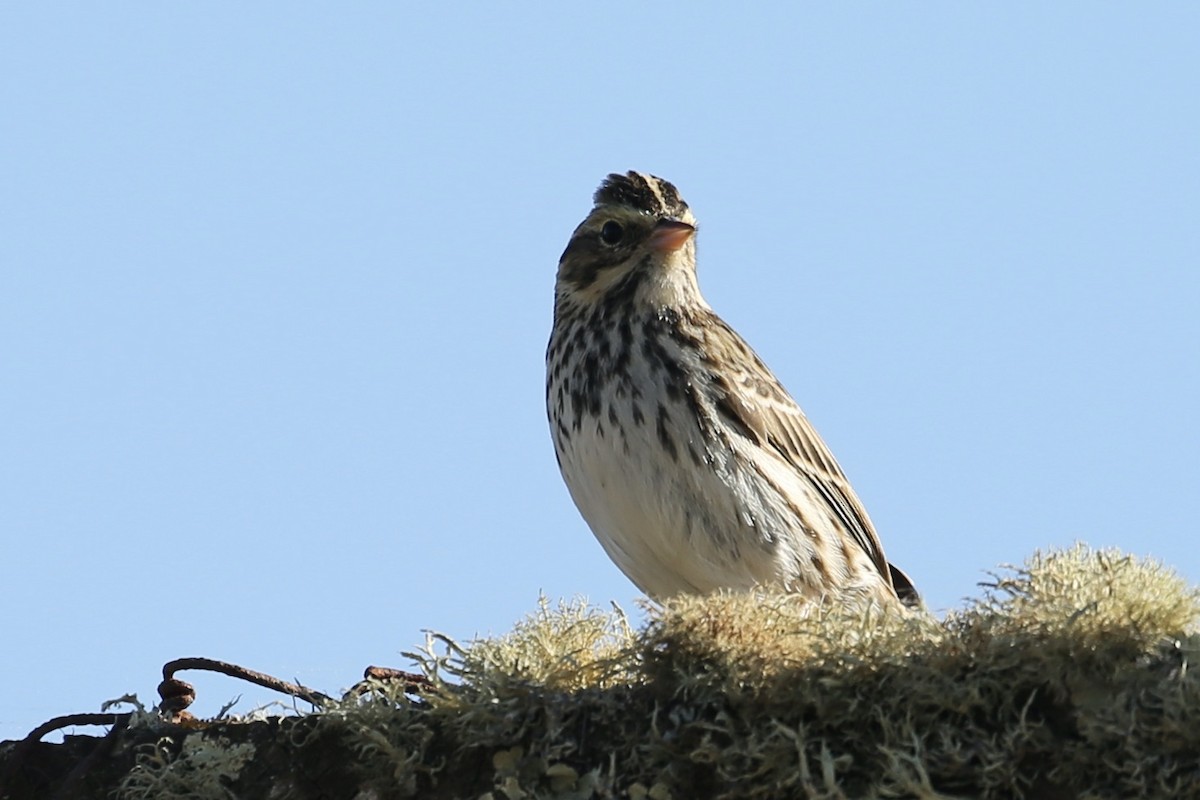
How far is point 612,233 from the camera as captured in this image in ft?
28.5

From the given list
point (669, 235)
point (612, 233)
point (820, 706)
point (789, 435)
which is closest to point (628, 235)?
point (612, 233)

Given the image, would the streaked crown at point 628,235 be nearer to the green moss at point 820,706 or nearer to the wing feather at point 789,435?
the wing feather at point 789,435

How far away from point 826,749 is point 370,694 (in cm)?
136

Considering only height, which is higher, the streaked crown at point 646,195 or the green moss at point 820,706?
the streaked crown at point 646,195

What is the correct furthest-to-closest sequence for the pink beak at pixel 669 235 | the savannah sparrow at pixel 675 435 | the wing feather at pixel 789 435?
the pink beak at pixel 669 235 → the wing feather at pixel 789 435 → the savannah sparrow at pixel 675 435

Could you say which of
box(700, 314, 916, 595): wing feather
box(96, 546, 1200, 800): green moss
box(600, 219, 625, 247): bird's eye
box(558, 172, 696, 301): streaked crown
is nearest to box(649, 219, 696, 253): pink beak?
box(558, 172, 696, 301): streaked crown

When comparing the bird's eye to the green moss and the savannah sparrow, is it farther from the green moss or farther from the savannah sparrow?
the green moss

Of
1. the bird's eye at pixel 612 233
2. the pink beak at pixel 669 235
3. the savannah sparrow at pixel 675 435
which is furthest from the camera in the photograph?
the bird's eye at pixel 612 233

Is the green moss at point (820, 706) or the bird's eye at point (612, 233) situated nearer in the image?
the green moss at point (820, 706)

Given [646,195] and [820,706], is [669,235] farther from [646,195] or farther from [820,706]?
[820,706]

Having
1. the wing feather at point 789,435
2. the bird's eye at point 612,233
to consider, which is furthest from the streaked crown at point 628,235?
the wing feather at point 789,435

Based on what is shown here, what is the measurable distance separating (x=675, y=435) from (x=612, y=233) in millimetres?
1473

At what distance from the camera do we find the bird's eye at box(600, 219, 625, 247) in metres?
8.65

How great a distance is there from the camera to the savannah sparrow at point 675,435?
758cm
